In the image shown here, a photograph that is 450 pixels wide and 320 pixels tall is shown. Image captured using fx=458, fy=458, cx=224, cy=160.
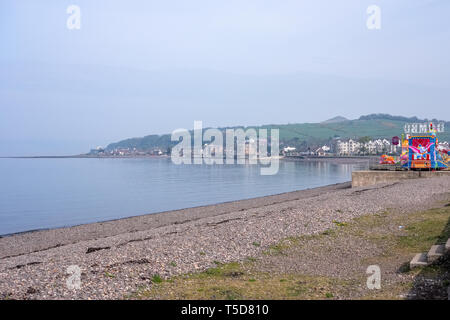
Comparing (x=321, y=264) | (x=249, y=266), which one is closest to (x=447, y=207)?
(x=321, y=264)

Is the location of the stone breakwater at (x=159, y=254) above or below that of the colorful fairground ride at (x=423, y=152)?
below

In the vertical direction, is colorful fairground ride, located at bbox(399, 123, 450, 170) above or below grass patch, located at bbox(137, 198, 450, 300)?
above

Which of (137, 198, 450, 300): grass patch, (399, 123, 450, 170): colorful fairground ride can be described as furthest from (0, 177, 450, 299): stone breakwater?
(399, 123, 450, 170): colorful fairground ride

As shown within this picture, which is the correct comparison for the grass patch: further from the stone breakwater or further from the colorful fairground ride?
the colorful fairground ride

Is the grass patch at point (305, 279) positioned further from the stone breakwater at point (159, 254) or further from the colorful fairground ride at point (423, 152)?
the colorful fairground ride at point (423, 152)

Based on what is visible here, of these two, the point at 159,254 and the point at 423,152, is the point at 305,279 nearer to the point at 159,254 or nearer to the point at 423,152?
the point at 159,254

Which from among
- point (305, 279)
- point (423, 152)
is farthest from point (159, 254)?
point (423, 152)

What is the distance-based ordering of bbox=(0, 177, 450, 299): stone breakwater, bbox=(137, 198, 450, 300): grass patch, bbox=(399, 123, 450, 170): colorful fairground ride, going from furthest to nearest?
1. bbox=(399, 123, 450, 170): colorful fairground ride
2. bbox=(0, 177, 450, 299): stone breakwater
3. bbox=(137, 198, 450, 300): grass patch

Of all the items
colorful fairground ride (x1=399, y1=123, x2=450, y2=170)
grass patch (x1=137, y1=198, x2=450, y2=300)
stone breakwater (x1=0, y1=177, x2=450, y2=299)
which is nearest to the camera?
grass patch (x1=137, y1=198, x2=450, y2=300)

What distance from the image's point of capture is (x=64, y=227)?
31.1 m

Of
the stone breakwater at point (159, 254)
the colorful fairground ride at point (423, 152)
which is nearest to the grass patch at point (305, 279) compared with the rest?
the stone breakwater at point (159, 254)

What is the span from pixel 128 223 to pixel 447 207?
2002 centimetres
